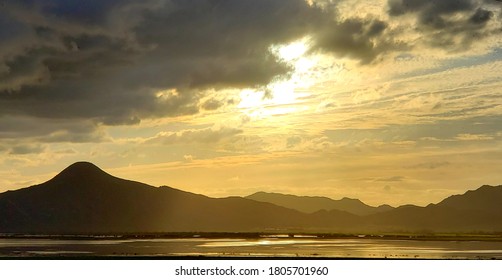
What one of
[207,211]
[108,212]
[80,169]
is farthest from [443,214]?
[108,212]

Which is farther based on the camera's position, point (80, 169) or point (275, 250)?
point (80, 169)

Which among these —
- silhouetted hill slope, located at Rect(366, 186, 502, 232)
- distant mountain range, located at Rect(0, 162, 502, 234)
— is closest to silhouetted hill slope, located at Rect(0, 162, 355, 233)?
distant mountain range, located at Rect(0, 162, 502, 234)

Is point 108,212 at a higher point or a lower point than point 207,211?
higher

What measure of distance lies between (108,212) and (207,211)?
519 inches

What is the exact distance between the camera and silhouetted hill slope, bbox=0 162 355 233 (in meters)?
24.2

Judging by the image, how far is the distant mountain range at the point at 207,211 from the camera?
A: 19172 millimetres

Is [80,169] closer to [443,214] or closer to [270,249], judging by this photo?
[270,249]

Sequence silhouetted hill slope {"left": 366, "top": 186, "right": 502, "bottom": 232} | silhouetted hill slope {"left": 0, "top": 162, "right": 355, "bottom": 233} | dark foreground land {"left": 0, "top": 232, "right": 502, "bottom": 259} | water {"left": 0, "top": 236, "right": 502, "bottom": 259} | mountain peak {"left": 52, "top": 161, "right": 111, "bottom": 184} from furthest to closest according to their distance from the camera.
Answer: silhouetted hill slope {"left": 0, "top": 162, "right": 355, "bottom": 233} → silhouetted hill slope {"left": 366, "top": 186, "right": 502, "bottom": 232} → mountain peak {"left": 52, "top": 161, "right": 111, "bottom": 184} → water {"left": 0, "top": 236, "right": 502, "bottom": 259} → dark foreground land {"left": 0, "top": 232, "right": 502, "bottom": 259}

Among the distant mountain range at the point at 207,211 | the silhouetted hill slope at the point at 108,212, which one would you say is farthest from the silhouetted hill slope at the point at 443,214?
the silhouetted hill slope at the point at 108,212

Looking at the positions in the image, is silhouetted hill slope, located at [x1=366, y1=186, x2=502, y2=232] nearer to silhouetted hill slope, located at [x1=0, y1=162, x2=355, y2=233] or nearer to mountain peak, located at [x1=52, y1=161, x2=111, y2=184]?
silhouetted hill slope, located at [x1=0, y1=162, x2=355, y2=233]

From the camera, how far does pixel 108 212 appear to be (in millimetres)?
37094
